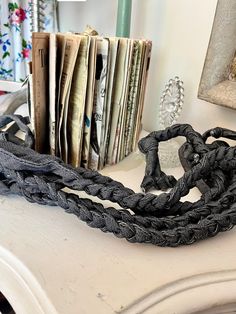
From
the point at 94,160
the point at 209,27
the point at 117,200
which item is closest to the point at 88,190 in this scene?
the point at 117,200

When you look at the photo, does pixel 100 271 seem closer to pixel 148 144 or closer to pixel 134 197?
pixel 134 197

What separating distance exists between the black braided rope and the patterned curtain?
2.08 feet

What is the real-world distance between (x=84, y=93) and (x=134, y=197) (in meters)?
0.19

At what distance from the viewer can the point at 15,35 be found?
0.92 m

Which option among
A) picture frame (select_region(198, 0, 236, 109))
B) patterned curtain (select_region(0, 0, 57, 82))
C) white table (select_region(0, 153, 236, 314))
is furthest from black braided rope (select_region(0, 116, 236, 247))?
patterned curtain (select_region(0, 0, 57, 82))

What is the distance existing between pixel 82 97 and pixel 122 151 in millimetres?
127

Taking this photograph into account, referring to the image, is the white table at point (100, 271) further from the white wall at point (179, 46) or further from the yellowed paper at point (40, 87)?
the white wall at point (179, 46)

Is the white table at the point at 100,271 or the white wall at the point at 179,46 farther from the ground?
the white wall at the point at 179,46

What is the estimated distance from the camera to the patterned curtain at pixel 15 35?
889 millimetres

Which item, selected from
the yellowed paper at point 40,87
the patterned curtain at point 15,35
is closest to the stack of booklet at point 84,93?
the yellowed paper at point 40,87

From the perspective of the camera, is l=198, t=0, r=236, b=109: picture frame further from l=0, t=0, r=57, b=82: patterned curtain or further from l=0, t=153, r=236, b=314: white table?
l=0, t=0, r=57, b=82: patterned curtain

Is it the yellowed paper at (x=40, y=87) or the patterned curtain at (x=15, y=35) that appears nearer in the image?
the yellowed paper at (x=40, y=87)

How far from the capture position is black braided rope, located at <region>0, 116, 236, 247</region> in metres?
0.31

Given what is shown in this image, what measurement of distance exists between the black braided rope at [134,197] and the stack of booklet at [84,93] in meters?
0.09
